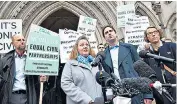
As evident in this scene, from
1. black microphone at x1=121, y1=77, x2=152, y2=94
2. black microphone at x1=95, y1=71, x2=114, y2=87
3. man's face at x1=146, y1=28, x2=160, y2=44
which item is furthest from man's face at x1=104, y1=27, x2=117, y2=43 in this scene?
black microphone at x1=121, y1=77, x2=152, y2=94

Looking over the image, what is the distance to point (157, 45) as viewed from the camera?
4.38 m

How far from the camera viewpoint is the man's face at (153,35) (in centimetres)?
432

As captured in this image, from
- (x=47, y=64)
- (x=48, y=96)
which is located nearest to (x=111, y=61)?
(x=47, y=64)

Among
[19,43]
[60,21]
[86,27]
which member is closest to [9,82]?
[19,43]

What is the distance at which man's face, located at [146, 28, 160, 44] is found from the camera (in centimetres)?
432

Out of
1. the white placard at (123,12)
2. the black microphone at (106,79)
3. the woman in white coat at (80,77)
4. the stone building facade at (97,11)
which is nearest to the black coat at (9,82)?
the woman in white coat at (80,77)

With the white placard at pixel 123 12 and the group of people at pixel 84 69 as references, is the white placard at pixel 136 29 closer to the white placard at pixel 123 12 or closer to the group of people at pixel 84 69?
the white placard at pixel 123 12

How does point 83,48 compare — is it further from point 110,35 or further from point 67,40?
point 67,40

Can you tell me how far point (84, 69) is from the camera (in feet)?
14.3

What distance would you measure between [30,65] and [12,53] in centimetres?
28

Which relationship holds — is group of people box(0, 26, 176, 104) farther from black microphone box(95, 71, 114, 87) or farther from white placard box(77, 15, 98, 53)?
white placard box(77, 15, 98, 53)

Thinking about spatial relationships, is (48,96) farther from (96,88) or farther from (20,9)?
(20,9)

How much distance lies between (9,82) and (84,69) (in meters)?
0.96

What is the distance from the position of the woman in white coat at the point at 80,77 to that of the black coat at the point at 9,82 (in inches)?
23.6
